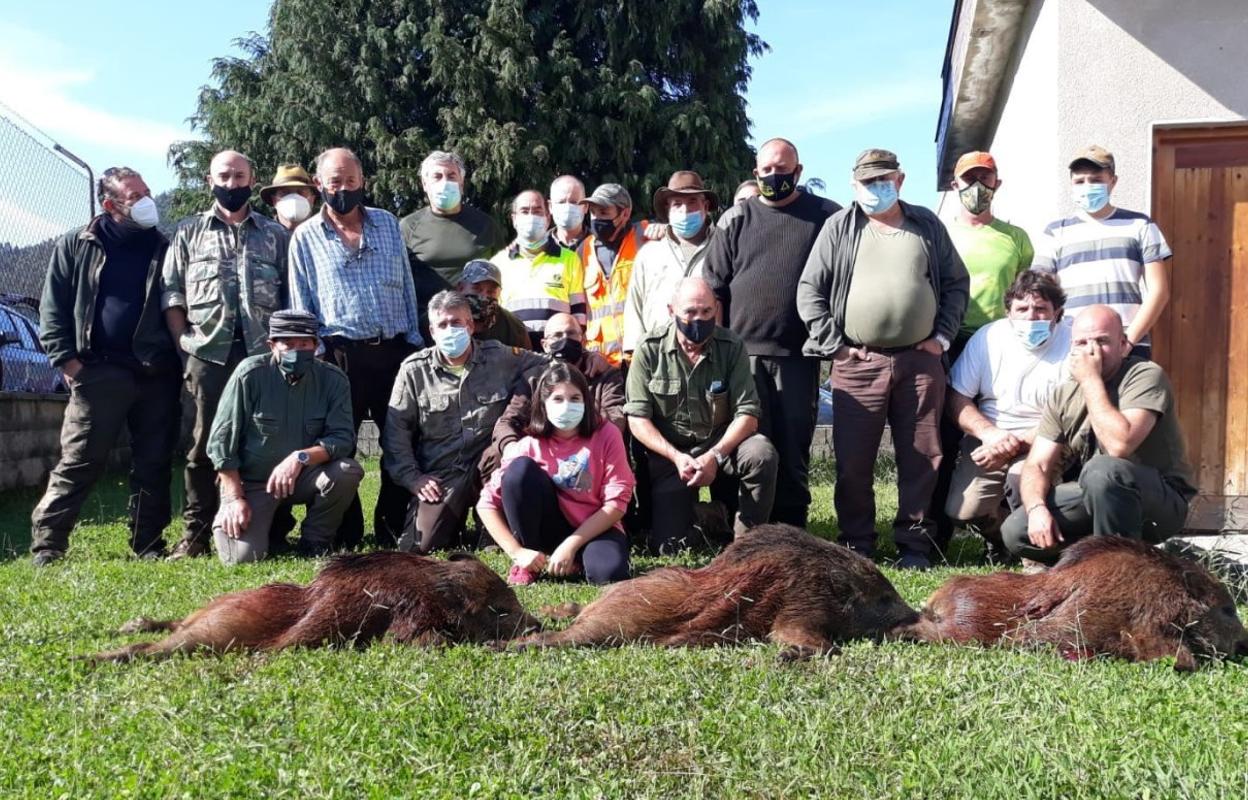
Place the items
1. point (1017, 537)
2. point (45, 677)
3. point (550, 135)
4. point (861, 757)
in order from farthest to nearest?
point (550, 135), point (1017, 537), point (45, 677), point (861, 757)

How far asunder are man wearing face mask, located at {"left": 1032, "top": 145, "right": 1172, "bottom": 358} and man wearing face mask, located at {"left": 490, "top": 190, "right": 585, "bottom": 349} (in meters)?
3.04

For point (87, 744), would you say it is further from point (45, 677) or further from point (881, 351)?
point (881, 351)

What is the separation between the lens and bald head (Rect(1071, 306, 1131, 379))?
17.6ft

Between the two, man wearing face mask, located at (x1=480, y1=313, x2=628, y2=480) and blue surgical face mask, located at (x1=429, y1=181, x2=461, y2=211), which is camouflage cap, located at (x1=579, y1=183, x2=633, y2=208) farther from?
man wearing face mask, located at (x1=480, y1=313, x2=628, y2=480)

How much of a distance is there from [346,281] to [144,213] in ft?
4.60

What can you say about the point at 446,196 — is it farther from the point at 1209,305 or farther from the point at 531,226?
the point at 1209,305

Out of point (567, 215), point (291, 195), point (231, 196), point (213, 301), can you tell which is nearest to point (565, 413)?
point (567, 215)

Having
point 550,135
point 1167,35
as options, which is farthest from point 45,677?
point 550,135

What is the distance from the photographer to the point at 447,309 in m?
6.79

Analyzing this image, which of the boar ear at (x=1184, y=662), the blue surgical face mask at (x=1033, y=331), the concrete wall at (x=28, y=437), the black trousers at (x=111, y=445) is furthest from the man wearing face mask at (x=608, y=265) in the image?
the concrete wall at (x=28, y=437)

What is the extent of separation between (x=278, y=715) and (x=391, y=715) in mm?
331

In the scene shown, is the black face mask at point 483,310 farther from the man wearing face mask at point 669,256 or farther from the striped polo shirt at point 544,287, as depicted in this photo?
the man wearing face mask at point 669,256

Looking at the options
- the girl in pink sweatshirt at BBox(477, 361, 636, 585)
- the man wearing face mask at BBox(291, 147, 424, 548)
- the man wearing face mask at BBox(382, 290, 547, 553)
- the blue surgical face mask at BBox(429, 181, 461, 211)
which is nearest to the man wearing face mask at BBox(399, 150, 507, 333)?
the blue surgical face mask at BBox(429, 181, 461, 211)

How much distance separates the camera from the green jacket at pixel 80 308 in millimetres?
6969
